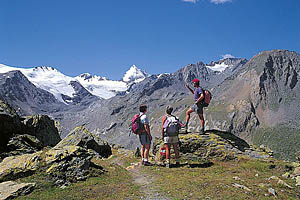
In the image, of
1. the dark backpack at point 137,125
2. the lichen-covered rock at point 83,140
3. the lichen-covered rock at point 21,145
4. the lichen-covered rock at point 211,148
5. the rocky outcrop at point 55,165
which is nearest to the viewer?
the rocky outcrop at point 55,165

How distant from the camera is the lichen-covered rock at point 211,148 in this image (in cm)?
1802

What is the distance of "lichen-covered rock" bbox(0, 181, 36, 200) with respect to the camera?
421 inches

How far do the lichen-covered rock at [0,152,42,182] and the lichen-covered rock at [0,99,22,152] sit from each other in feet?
13.1

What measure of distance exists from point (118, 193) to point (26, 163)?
20.7ft

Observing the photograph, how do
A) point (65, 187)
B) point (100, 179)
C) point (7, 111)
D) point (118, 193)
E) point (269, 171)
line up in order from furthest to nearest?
point (7, 111) < point (269, 171) < point (100, 179) < point (65, 187) < point (118, 193)

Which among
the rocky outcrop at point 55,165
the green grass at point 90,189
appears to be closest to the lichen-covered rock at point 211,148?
the green grass at point 90,189

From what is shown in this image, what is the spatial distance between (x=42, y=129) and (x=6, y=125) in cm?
629

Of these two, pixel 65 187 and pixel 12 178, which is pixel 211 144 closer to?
pixel 65 187

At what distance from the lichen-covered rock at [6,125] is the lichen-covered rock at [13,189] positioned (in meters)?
6.64

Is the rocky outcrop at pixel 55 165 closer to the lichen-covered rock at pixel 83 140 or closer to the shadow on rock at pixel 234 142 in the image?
the lichen-covered rock at pixel 83 140

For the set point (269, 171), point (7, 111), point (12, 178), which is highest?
point (7, 111)

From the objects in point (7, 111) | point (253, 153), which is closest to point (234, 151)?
point (253, 153)

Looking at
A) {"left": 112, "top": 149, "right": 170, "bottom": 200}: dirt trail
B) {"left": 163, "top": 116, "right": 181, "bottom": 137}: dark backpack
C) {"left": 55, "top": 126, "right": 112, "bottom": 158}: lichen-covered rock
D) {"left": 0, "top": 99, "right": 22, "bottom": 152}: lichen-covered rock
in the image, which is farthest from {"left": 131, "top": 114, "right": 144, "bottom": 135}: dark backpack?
{"left": 0, "top": 99, "right": 22, "bottom": 152}: lichen-covered rock

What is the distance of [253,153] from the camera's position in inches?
744
